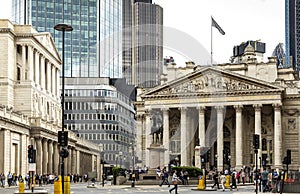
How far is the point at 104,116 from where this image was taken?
144 meters

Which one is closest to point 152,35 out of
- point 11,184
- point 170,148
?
point 11,184

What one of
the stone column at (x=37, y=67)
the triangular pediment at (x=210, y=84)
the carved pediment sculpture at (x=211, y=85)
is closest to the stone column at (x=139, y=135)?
the triangular pediment at (x=210, y=84)

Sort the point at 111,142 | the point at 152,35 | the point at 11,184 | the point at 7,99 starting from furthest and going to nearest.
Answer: the point at 111,142
the point at 7,99
the point at 11,184
the point at 152,35

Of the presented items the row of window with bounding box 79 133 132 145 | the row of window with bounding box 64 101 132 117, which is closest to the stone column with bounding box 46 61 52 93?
the row of window with bounding box 64 101 132 117

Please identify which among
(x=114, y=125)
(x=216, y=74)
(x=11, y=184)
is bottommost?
(x=11, y=184)

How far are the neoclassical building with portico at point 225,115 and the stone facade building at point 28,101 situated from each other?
18.1 m

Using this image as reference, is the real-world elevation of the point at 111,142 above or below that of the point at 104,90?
below

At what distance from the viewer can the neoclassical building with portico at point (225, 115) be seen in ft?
440

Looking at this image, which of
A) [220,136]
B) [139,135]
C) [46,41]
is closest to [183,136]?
[220,136]

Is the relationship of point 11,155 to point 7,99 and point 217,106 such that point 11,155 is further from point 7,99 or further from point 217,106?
point 217,106

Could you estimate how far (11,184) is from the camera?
93.1 metres

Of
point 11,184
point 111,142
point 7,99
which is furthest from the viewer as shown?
point 111,142

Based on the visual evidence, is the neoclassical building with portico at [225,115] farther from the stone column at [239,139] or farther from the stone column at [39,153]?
the stone column at [39,153]

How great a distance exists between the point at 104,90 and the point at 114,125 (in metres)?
23.2
